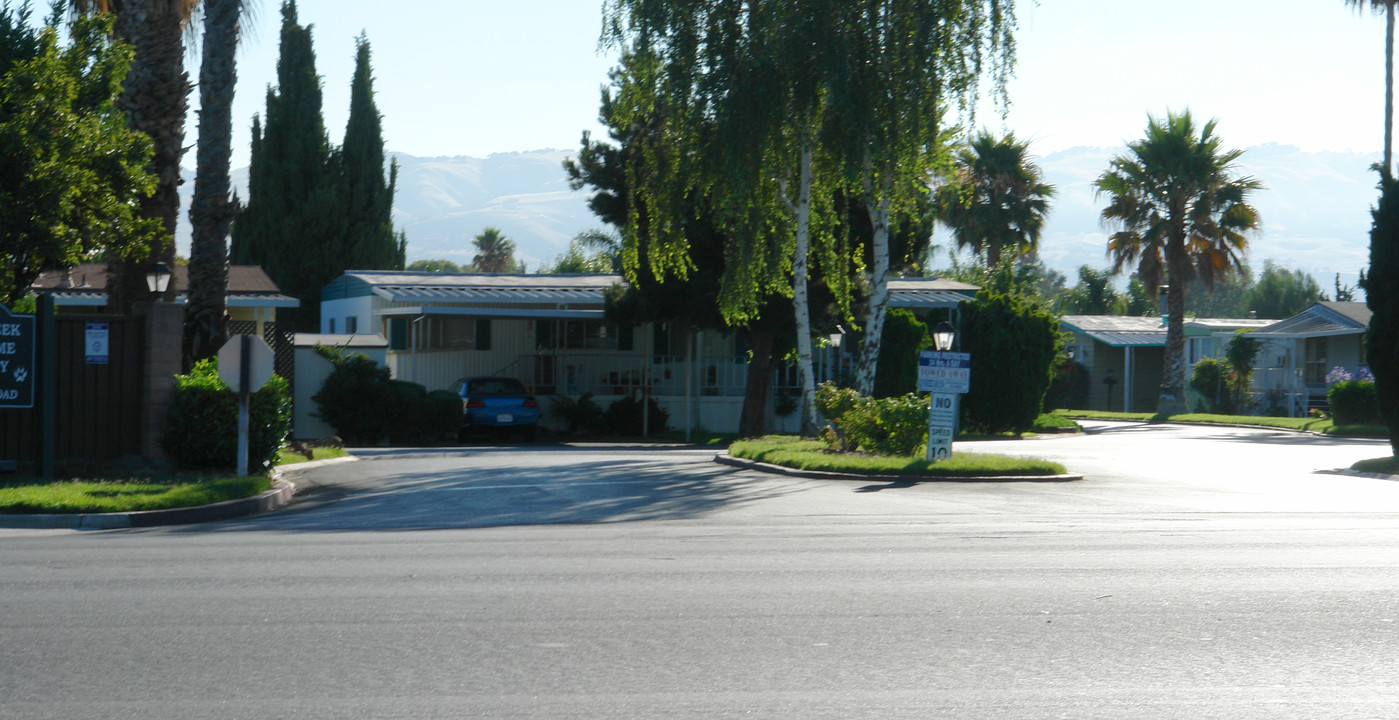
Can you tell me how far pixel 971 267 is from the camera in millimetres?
46625

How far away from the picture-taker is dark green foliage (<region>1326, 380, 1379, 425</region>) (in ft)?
117

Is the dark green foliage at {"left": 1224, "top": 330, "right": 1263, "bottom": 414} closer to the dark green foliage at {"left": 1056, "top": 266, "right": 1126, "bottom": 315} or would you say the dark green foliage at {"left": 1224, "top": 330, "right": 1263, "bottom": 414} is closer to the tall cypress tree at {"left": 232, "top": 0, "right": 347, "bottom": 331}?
the dark green foliage at {"left": 1056, "top": 266, "right": 1126, "bottom": 315}

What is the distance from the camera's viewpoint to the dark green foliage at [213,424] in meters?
16.4

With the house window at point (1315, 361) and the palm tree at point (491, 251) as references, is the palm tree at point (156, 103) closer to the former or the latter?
the house window at point (1315, 361)

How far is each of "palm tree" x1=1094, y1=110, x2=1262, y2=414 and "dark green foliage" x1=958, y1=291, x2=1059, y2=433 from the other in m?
9.87

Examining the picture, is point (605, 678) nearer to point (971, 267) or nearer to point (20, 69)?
point (20, 69)

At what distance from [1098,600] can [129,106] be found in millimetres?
16185

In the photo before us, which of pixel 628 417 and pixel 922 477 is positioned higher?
pixel 628 417

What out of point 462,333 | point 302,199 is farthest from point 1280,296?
point 462,333

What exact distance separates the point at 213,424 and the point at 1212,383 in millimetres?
42424

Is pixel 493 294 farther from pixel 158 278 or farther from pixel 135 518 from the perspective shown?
pixel 135 518

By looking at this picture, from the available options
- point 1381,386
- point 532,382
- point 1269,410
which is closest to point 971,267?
point 1269,410

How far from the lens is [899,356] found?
3300cm

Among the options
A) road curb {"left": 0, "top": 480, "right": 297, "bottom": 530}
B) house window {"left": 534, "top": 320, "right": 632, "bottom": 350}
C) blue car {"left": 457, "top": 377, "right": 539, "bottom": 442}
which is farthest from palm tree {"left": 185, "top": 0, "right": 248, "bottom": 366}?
house window {"left": 534, "top": 320, "right": 632, "bottom": 350}
